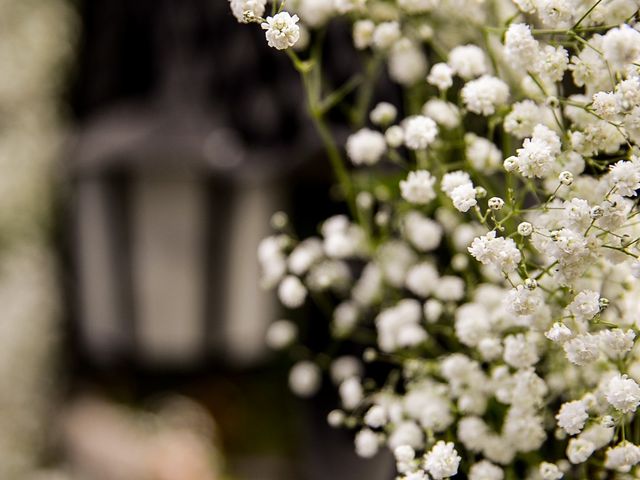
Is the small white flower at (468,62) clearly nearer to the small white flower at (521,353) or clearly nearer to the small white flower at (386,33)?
the small white flower at (386,33)

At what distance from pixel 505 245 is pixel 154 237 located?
1.12 metres

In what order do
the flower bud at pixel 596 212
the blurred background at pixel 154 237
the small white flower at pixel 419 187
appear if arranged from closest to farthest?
1. the flower bud at pixel 596 212
2. the small white flower at pixel 419 187
3. the blurred background at pixel 154 237

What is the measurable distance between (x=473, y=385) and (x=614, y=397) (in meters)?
0.12

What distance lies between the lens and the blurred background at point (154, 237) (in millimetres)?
1297

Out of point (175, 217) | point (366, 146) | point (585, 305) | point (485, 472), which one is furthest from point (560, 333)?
point (175, 217)

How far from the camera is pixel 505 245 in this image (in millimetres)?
374

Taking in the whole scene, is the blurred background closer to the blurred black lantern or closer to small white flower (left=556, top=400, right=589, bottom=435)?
the blurred black lantern

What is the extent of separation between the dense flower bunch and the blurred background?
1.47 feet

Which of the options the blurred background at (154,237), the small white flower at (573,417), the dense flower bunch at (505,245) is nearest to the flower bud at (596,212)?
the dense flower bunch at (505,245)

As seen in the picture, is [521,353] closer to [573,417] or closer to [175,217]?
[573,417]

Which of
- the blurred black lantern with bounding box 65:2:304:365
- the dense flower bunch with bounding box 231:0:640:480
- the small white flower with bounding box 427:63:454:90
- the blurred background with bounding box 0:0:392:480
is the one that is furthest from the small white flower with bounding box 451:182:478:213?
the blurred black lantern with bounding box 65:2:304:365

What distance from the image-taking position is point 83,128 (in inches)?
63.3

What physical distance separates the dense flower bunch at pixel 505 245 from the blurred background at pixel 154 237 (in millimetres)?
449

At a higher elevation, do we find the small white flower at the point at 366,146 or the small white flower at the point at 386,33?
the small white flower at the point at 386,33
